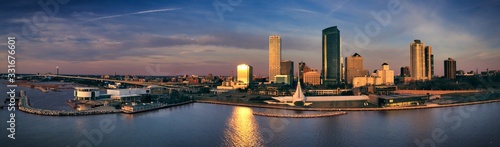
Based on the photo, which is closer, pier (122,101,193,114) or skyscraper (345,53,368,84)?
pier (122,101,193,114)

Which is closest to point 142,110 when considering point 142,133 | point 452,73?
point 142,133

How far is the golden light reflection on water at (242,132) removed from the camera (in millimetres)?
7486

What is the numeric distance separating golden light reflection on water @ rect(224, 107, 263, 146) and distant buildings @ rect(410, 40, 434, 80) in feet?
106

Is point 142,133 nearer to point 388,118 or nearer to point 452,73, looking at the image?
point 388,118

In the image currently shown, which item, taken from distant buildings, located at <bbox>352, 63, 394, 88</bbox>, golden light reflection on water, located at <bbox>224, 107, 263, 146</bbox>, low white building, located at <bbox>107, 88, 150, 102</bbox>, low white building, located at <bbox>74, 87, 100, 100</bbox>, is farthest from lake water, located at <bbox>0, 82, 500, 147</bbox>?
distant buildings, located at <bbox>352, 63, 394, 88</bbox>

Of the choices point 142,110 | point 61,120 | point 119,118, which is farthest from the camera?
point 142,110

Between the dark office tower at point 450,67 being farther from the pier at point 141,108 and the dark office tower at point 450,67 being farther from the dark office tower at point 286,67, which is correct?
the pier at point 141,108

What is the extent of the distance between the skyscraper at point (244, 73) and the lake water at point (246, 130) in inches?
803

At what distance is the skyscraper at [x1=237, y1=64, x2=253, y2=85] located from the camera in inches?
1268

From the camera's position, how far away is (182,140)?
7695 millimetres

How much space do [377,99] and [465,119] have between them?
399 centimetres

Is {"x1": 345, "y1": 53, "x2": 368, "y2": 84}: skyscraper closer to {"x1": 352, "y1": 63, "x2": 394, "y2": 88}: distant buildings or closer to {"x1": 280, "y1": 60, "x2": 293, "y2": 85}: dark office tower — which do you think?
{"x1": 352, "y1": 63, "x2": 394, "y2": 88}: distant buildings

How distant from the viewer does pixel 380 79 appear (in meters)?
32.7

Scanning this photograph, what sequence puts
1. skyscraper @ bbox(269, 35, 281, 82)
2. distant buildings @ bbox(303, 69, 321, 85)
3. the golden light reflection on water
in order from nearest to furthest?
the golden light reflection on water
distant buildings @ bbox(303, 69, 321, 85)
skyscraper @ bbox(269, 35, 281, 82)
